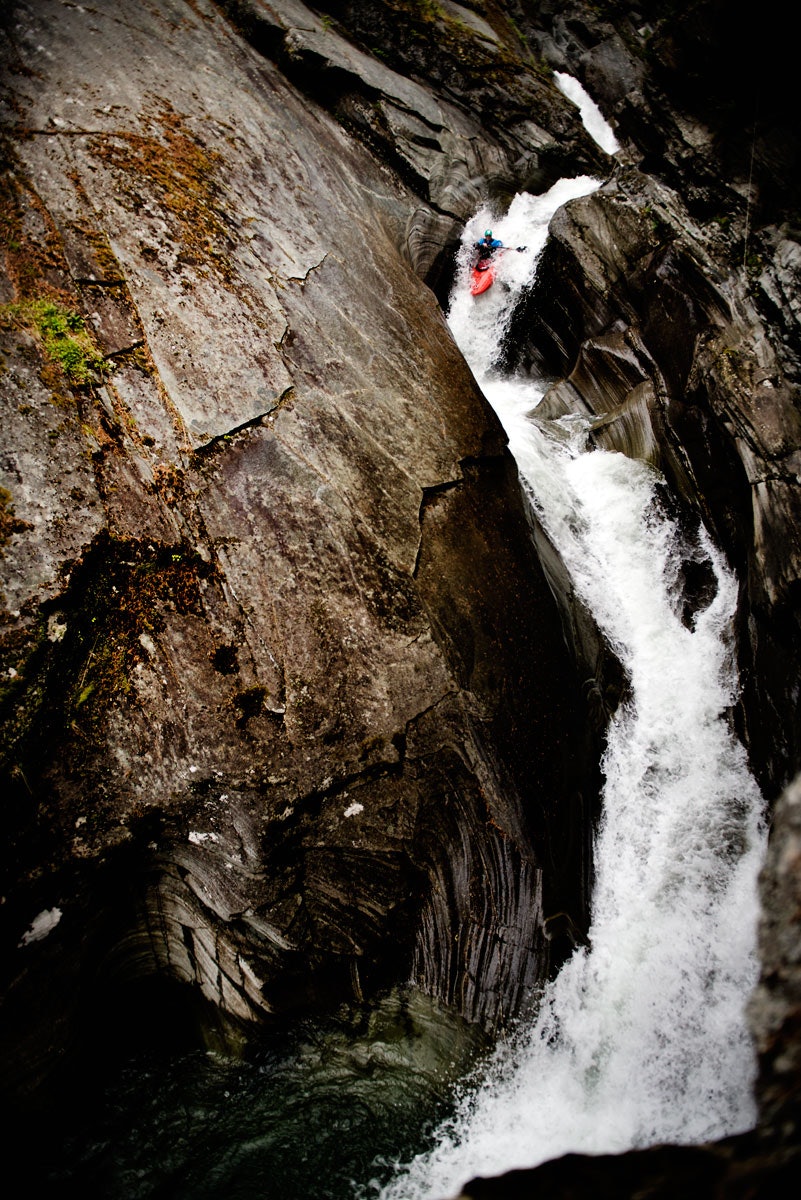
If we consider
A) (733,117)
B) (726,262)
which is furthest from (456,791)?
(733,117)

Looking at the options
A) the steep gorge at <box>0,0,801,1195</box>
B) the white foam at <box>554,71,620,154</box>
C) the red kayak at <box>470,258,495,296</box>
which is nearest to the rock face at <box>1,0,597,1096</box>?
the steep gorge at <box>0,0,801,1195</box>

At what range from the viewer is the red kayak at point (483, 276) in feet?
31.2

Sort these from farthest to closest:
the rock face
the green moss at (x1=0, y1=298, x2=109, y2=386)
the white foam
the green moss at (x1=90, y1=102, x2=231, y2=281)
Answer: the white foam < the green moss at (x1=90, y1=102, x2=231, y2=281) < the green moss at (x1=0, y1=298, x2=109, y2=386) < the rock face

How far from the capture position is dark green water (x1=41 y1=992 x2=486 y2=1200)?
10.7ft

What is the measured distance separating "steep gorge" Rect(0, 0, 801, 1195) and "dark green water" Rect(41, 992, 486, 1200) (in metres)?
0.26

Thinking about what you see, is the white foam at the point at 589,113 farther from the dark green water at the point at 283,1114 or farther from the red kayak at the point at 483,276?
the dark green water at the point at 283,1114

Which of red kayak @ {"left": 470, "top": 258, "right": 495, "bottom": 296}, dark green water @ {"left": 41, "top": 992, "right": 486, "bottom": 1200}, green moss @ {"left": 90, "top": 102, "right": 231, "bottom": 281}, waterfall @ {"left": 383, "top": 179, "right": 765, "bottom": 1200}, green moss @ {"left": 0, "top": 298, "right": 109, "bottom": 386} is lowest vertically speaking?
dark green water @ {"left": 41, "top": 992, "right": 486, "bottom": 1200}

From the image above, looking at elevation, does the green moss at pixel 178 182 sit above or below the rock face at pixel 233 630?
above

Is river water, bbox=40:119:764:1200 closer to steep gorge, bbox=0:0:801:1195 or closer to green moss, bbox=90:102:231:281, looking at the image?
steep gorge, bbox=0:0:801:1195

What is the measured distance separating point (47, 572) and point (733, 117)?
28.5 ft

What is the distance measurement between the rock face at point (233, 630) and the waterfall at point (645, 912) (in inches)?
17.5

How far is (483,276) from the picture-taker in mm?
9539

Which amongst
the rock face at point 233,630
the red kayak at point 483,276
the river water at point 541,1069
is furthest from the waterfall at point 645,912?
the red kayak at point 483,276

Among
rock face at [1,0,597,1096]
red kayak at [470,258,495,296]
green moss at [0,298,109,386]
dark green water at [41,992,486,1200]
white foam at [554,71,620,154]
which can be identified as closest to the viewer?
dark green water at [41,992,486,1200]
